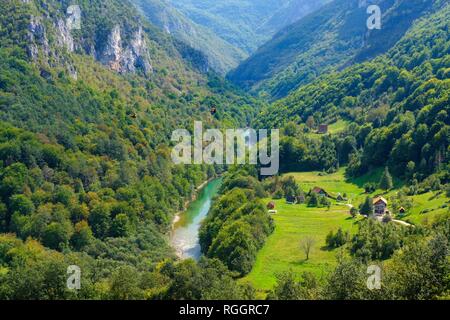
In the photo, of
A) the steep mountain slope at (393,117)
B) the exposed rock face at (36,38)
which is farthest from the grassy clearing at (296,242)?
the exposed rock face at (36,38)

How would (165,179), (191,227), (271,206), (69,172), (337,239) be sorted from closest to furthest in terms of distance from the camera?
(337,239) < (271,206) < (69,172) < (191,227) < (165,179)

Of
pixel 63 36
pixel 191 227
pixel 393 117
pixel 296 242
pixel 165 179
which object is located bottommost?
pixel 296 242

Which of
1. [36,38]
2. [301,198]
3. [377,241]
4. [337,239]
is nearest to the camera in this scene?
[377,241]

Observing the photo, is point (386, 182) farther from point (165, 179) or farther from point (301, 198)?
point (165, 179)

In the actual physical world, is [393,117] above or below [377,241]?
above

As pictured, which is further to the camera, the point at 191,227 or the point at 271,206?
the point at 191,227

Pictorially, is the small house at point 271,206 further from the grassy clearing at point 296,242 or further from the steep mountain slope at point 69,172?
Answer: the steep mountain slope at point 69,172

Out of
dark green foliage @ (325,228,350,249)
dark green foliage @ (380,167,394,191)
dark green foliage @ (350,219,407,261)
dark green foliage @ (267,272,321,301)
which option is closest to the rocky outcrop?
dark green foliage @ (380,167,394,191)

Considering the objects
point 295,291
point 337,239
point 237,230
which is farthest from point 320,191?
point 295,291
